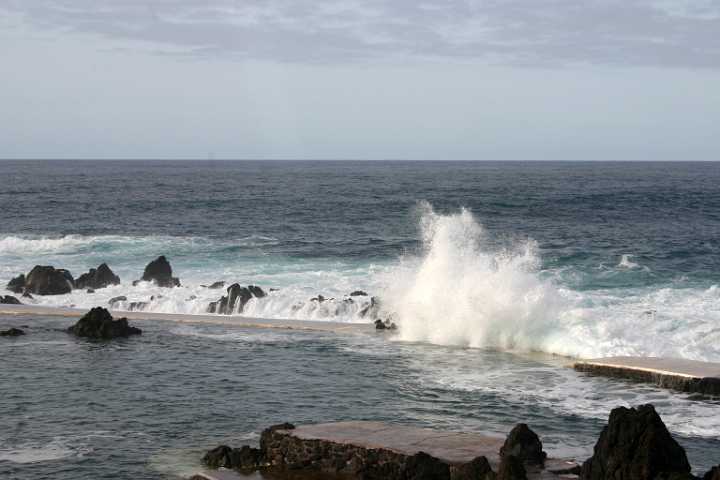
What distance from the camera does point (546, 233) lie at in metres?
59.5

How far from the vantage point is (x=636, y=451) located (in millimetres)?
14539

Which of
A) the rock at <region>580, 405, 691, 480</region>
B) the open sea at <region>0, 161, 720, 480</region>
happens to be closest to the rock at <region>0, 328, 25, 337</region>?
the open sea at <region>0, 161, 720, 480</region>

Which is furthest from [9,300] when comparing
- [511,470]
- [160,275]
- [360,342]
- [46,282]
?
[511,470]

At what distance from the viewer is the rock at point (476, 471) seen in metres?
15.1

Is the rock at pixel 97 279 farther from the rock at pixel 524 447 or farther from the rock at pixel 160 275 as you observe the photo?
the rock at pixel 524 447

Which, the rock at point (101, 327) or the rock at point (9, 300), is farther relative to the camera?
the rock at point (9, 300)

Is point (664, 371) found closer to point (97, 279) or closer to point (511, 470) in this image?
point (511, 470)

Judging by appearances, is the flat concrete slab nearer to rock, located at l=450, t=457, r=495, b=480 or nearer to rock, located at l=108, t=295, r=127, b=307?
rock, located at l=108, t=295, r=127, b=307

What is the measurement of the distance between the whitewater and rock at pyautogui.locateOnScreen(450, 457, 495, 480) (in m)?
14.3

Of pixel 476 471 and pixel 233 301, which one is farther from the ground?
pixel 233 301

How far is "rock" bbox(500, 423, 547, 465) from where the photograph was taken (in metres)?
16.1

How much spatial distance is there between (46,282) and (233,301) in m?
9.02

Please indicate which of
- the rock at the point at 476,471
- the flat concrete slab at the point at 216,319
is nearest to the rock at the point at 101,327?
the flat concrete slab at the point at 216,319

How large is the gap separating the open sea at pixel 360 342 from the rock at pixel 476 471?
3461 millimetres
